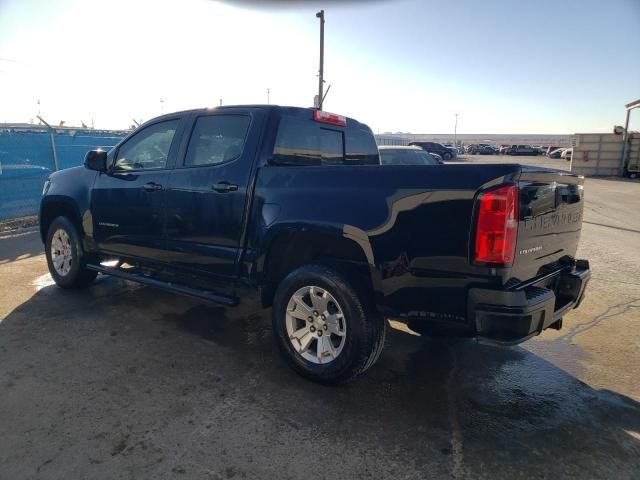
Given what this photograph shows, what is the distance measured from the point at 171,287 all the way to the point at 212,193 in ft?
3.35

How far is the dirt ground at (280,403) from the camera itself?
2.43 m

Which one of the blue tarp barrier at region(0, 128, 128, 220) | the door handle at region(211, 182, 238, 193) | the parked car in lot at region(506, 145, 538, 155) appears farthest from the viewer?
the parked car in lot at region(506, 145, 538, 155)

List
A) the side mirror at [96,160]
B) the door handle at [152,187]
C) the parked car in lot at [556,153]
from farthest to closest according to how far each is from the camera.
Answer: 1. the parked car in lot at [556,153]
2. the side mirror at [96,160]
3. the door handle at [152,187]

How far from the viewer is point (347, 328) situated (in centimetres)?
308

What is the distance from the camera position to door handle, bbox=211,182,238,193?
3.62m

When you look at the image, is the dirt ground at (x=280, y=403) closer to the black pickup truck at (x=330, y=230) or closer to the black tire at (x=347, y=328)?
the black tire at (x=347, y=328)

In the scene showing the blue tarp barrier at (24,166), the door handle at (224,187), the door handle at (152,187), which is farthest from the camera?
the blue tarp barrier at (24,166)

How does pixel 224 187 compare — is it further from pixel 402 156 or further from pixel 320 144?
pixel 402 156

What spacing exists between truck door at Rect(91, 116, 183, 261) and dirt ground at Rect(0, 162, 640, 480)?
722 mm

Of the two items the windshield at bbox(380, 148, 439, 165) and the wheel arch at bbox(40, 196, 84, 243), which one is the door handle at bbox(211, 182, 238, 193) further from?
the windshield at bbox(380, 148, 439, 165)

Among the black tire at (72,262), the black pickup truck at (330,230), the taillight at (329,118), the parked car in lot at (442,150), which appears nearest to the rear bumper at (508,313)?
the black pickup truck at (330,230)

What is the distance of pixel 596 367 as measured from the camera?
11.9ft

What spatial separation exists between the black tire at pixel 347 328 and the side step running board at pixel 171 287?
700mm

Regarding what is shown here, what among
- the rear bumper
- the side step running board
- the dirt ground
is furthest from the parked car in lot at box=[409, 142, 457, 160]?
the rear bumper
